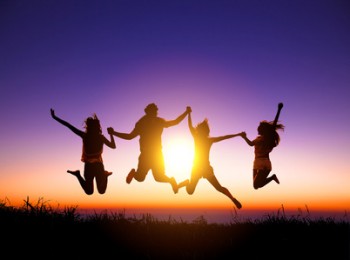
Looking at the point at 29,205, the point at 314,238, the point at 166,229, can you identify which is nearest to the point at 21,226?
the point at 29,205

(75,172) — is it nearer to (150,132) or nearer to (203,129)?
(150,132)

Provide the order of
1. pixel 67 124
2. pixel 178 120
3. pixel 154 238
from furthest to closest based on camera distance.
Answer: pixel 178 120
pixel 67 124
pixel 154 238

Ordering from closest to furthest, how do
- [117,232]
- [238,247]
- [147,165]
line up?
1. [238,247]
2. [117,232]
3. [147,165]

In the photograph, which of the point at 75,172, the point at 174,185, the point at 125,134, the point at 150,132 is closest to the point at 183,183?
the point at 174,185

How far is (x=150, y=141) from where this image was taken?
10828mm

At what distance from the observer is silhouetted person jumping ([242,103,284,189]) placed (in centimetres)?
1184

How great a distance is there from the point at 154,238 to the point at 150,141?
4.03 metres

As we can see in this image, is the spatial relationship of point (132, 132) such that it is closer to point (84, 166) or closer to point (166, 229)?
point (84, 166)

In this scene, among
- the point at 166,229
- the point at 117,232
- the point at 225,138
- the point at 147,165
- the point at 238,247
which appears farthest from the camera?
the point at 225,138

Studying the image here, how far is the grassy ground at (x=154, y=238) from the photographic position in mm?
6266

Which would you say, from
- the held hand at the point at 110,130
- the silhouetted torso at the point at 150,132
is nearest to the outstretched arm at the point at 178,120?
the silhouetted torso at the point at 150,132

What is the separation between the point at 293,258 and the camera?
20.6ft

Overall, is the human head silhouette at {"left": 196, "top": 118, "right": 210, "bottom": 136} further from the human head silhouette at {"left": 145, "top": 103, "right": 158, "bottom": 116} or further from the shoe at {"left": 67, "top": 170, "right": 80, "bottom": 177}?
the shoe at {"left": 67, "top": 170, "right": 80, "bottom": 177}

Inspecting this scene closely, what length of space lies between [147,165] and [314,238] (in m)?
5.11
